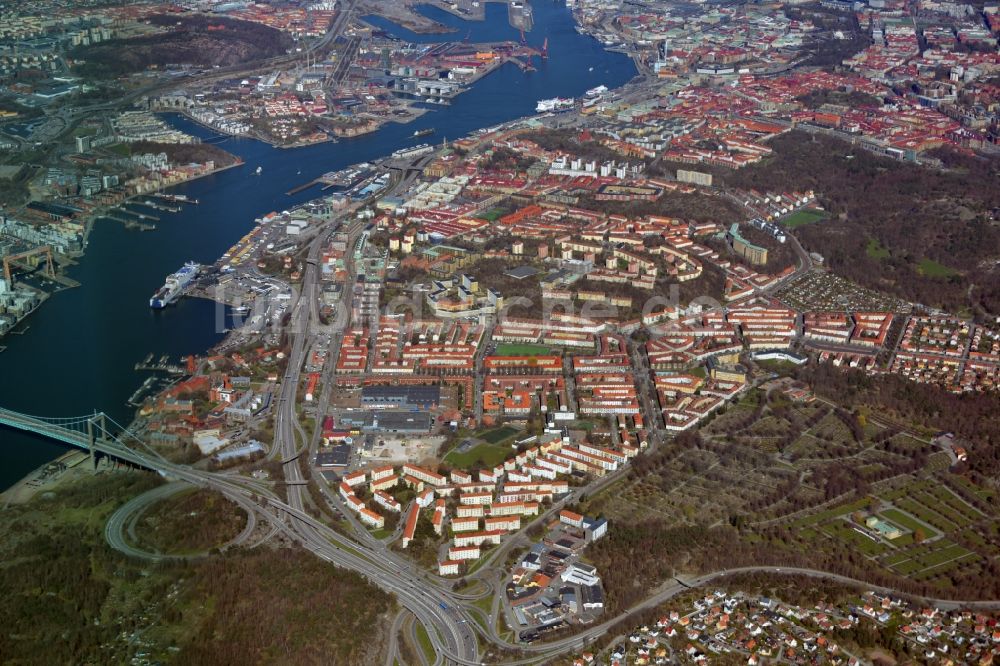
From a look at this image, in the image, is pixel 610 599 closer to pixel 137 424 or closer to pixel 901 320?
pixel 137 424

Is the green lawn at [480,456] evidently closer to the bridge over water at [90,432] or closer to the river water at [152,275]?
the bridge over water at [90,432]

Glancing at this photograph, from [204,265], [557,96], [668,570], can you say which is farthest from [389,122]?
[668,570]

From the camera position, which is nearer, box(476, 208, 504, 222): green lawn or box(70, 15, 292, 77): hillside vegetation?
box(476, 208, 504, 222): green lawn

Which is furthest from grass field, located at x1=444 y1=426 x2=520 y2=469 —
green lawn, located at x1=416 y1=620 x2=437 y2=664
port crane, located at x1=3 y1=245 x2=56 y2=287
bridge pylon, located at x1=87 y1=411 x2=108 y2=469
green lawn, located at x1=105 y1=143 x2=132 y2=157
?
green lawn, located at x1=105 y1=143 x2=132 y2=157

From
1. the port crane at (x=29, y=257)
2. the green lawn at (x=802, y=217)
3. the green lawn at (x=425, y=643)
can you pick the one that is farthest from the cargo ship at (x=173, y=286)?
the green lawn at (x=802, y=217)

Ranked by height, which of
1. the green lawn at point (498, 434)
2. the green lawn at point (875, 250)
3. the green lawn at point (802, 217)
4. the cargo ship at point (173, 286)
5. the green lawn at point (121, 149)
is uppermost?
the green lawn at point (875, 250)

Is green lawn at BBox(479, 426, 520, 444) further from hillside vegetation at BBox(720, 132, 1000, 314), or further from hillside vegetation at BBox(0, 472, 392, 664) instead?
hillside vegetation at BBox(720, 132, 1000, 314)
